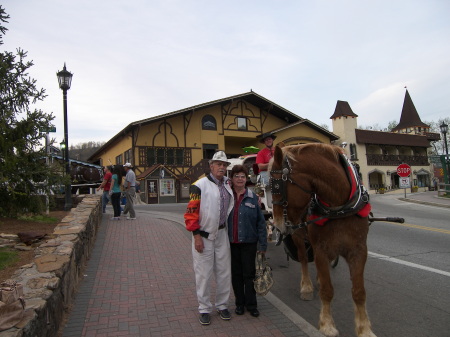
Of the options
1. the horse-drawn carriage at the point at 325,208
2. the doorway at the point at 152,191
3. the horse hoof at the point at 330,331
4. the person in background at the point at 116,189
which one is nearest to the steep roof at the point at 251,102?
the doorway at the point at 152,191

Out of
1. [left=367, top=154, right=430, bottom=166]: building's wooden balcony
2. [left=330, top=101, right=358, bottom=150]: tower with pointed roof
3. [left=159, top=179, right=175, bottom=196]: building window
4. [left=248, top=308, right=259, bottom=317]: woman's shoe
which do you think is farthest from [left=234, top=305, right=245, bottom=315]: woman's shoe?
[left=367, top=154, right=430, bottom=166]: building's wooden balcony

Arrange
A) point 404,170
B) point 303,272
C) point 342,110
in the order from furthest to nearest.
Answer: point 342,110
point 404,170
point 303,272

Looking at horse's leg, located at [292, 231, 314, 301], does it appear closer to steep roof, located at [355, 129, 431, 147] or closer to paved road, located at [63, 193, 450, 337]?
paved road, located at [63, 193, 450, 337]

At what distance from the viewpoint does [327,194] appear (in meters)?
3.48

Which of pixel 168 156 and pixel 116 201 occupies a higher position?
pixel 168 156

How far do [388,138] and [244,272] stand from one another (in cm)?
4440

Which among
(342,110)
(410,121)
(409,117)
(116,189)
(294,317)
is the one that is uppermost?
(409,117)

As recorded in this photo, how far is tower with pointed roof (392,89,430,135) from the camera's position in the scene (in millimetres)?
54162

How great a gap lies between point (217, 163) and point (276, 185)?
36.6 inches

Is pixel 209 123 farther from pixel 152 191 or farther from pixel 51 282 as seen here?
pixel 51 282

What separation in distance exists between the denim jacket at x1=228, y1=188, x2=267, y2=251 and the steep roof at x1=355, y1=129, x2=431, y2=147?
38.9 metres

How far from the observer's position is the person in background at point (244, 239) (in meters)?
A: 4.04

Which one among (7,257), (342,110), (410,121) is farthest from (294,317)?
(410,121)

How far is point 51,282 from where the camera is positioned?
3.40 meters
